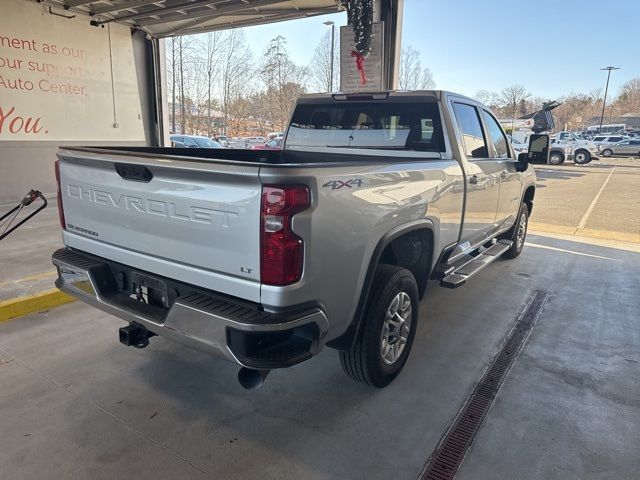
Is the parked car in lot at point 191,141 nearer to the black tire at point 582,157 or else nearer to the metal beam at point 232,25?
the metal beam at point 232,25

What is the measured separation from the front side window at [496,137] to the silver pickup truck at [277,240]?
3.28 feet

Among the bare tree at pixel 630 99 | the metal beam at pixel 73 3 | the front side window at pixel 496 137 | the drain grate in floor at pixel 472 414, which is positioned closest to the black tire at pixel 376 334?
the drain grate in floor at pixel 472 414

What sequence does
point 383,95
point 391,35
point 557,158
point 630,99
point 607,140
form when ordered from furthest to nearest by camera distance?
point 630,99
point 607,140
point 557,158
point 391,35
point 383,95

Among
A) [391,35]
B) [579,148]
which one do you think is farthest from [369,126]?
[579,148]

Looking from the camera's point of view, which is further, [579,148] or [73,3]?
[579,148]

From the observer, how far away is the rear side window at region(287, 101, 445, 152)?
397cm

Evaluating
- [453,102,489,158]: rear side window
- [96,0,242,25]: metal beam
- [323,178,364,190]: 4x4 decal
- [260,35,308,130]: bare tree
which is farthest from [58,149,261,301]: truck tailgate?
[260,35,308,130]: bare tree

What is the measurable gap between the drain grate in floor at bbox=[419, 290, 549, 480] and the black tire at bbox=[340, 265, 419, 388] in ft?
1.83

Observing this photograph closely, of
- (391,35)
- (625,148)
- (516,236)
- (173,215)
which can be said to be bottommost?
(516,236)

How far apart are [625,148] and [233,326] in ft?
143

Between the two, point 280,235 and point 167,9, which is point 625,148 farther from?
point 280,235

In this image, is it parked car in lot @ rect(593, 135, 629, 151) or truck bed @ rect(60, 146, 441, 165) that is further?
parked car in lot @ rect(593, 135, 629, 151)

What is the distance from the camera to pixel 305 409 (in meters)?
2.97

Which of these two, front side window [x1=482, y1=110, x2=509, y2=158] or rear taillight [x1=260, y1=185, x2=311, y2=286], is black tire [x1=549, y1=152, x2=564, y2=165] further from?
rear taillight [x1=260, y1=185, x2=311, y2=286]
